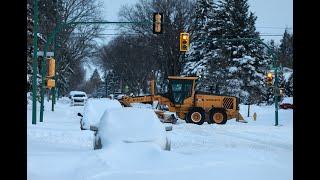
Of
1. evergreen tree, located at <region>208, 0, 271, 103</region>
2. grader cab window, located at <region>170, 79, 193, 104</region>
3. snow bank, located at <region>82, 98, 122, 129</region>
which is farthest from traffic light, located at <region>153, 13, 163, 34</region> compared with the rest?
evergreen tree, located at <region>208, 0, 271, 103</region>

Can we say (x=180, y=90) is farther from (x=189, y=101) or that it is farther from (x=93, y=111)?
(x=93, y=111)

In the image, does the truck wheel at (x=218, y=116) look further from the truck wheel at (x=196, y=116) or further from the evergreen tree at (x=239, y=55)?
the evergreen tree at (x=239, y=55)

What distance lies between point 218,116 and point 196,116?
140cm

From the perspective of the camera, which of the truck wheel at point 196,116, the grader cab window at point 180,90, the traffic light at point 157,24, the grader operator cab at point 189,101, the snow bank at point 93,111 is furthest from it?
the grader cab window at point 180,90

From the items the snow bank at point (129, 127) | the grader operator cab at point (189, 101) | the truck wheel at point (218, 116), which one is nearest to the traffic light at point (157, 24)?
→ the grader operator cab at point (189, 101)

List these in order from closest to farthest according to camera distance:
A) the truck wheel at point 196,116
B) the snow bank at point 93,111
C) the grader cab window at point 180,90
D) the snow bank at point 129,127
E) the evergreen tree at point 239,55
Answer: the snow bank at point 129,127
the snow bank at point 93,111
the truck wheel at point 196,116
the grader cab window at point 180,90
the evergreen tree at point 239,55

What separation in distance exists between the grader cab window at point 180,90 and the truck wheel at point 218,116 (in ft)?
5.55

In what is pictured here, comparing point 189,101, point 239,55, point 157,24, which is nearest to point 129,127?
point 157,24

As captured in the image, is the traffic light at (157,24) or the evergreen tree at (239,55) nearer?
the traffic light at (157,24)

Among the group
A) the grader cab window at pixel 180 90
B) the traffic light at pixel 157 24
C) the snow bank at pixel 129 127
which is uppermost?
the traffic light at pixel 157 24

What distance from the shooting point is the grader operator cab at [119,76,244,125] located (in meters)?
31.6

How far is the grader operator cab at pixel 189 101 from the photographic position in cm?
3164

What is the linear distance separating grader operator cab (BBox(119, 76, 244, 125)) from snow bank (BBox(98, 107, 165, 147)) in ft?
65.2
